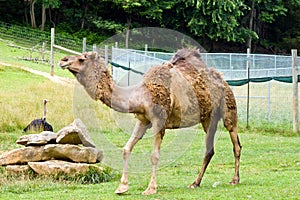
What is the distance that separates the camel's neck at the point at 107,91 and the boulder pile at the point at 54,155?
2.67 metres

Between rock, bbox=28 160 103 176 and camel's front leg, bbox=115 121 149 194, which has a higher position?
camel's front leg, bbox=115 121 149 194

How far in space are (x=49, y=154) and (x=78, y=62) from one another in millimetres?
3213

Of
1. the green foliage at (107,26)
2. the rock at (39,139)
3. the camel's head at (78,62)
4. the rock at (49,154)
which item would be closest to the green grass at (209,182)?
the rock at (49,154)

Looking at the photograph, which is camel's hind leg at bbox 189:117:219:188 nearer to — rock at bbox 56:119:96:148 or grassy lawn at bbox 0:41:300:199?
grassy lawn at bbox 0:41:300:199

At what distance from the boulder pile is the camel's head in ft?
9.57

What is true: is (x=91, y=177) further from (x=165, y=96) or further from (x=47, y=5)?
(x=47, y=5)

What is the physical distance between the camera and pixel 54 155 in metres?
11.3

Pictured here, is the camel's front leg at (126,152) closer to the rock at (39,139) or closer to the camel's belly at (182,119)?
the camel's belly at (182,119)

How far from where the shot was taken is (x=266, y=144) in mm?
15758

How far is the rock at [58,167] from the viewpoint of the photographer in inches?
428

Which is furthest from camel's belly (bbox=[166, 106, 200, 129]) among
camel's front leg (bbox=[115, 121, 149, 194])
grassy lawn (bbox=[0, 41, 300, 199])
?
grassy lawn (bbox=[0, 41, 300, 199])

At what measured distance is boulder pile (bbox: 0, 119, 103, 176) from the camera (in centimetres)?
1096

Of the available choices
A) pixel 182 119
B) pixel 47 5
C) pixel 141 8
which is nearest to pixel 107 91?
pixel 182 119

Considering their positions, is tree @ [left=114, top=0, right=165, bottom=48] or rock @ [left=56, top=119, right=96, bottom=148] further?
tree @ [left=114, top=0, right=165, bottom=48]
